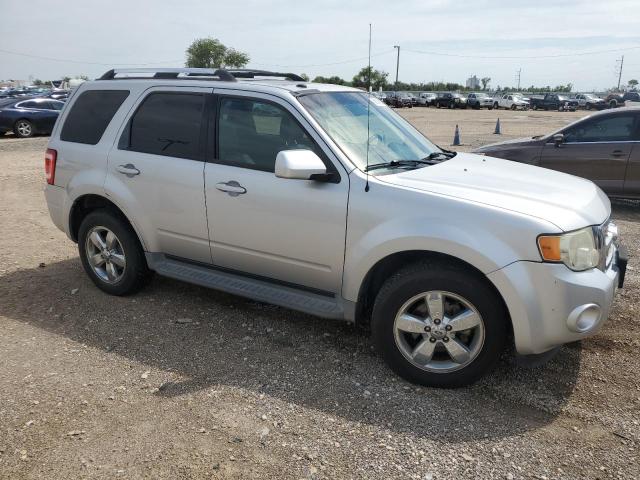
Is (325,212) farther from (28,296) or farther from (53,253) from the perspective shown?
(53,253)

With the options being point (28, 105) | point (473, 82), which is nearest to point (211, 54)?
point (473, 82)

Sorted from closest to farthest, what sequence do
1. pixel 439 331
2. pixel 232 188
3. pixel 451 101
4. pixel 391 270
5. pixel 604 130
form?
pixel 439 331 < pixel 391 270 < pixel 232 188 < pixel 604 130 < pixel 451 101

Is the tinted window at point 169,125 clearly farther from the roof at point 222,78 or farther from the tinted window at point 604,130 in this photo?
the tinted window at point 604,130

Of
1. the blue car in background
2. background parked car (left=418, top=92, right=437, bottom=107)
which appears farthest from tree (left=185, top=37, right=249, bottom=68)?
the blue car in background

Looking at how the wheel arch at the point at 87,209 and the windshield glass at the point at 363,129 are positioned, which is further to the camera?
the wheel arch at the point at 87,209

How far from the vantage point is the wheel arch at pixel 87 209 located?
469cm

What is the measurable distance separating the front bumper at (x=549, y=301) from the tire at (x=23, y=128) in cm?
2042

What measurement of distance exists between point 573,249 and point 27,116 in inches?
812

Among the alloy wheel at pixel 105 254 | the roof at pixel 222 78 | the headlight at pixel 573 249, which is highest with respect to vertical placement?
the roof at pixel 222 78

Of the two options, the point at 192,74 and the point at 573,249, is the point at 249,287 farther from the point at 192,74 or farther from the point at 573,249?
the point at 573,249

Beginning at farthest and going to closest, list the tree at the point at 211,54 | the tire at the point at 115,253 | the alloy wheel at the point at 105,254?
the tree at the point at 211,54
the alloy wheel at the point at 105,254
the tire at the point at 115,253

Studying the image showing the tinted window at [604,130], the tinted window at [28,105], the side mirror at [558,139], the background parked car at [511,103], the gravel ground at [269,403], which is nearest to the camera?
the gravel ground at [269,403]

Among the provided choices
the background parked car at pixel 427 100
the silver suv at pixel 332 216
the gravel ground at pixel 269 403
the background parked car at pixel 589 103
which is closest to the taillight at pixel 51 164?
the silver suv at pixel 332 216

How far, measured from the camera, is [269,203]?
3775 millimetres
